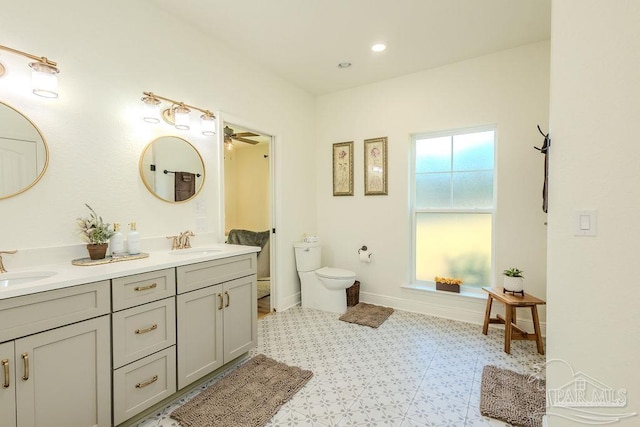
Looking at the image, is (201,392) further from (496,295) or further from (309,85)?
(309,85)

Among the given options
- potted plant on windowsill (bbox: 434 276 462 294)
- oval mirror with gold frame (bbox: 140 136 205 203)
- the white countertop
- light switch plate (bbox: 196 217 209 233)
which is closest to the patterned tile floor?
potted plant on windowsill (bbox: 434 276 462 294)

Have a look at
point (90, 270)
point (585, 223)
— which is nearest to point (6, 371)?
point (90, 270)

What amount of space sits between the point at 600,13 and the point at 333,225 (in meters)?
3.03

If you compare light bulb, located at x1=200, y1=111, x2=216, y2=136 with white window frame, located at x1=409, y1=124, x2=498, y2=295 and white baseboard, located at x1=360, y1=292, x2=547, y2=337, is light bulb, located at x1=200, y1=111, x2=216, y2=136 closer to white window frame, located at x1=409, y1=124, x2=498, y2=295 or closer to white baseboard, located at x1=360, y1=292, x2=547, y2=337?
white window frame, located at x1=409, y1=124, x2=498, y2=295

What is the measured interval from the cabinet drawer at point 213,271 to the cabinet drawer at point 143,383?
39 cm

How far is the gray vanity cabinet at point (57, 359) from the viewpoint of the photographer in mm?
1164

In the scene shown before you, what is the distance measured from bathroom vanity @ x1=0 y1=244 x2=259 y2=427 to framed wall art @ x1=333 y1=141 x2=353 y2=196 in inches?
79.4

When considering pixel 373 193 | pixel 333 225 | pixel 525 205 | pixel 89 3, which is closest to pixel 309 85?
pixel 373 193

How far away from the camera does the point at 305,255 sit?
3506mm

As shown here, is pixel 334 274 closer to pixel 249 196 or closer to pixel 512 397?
pixel 512 397

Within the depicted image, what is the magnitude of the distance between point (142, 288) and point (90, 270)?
0.26 metres

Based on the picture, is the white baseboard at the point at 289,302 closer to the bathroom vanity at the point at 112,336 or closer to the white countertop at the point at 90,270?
the bathroom vanity at the point at 112,336

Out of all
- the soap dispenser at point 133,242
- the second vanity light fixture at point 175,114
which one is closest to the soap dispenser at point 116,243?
the soap dispenser at point 133,242

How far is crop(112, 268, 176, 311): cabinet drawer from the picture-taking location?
4.88ft
